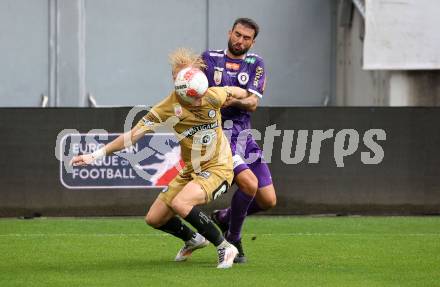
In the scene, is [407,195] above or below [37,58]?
below

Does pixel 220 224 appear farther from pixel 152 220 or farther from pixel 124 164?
pixel 124 164

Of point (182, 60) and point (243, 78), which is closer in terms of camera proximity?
point (182, 60)

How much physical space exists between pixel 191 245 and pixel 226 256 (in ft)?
2.58

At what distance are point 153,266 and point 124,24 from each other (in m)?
13.9

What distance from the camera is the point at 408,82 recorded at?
847 inches

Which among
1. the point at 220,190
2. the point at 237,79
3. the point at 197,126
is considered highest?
the point at 237,79

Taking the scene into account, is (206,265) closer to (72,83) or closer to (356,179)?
(356,179)

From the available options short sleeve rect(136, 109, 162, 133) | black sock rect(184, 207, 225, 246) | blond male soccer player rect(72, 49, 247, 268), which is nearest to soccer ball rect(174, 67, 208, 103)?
blond male soccer player rect(72, 49, 247, 268)

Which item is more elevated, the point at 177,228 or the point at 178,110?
the point at 178,110

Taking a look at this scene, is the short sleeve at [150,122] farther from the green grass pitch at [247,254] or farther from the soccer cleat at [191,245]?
the soccer cleat at [191,245]

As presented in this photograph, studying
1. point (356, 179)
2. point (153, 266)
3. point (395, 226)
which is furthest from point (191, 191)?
point (356, 179)

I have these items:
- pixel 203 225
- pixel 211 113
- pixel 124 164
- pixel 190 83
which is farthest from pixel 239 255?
pixel 124 164

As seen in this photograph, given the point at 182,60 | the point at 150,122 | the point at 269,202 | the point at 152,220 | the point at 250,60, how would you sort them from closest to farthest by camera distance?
the point at 182,60
the point at 150,122
the point at 152,220
the point at 250,60
the point at 269,202

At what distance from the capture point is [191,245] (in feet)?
37.0
